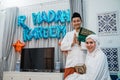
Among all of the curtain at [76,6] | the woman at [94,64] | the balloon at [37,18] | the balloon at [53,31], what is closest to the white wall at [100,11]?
the curtain at [76,6]

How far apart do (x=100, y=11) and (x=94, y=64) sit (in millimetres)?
1753

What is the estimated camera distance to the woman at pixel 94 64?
2053 mm

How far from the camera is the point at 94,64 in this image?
2.10m

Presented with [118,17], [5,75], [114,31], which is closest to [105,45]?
[114,31]

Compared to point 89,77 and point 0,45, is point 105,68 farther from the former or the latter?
point 0,45

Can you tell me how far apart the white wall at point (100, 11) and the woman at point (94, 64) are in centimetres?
125

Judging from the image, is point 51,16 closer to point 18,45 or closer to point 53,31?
point 53,31

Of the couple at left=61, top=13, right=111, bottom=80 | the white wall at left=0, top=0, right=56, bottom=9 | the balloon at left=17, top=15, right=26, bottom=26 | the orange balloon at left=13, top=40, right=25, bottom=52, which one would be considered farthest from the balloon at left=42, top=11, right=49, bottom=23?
the couple at left=61, top=13, right=111, bottom=80

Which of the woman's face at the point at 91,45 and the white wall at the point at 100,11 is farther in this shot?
the white wall at the point at 100,11

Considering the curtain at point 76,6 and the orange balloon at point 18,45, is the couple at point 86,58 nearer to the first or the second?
the curtain at point 76,6

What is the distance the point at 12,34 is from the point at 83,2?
1.76 metres

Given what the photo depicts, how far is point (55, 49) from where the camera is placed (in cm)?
390

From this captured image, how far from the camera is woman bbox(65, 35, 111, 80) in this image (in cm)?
205

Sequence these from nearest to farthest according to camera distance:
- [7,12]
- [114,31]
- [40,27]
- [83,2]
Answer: [114,31] < [83,2] < [40,27] < [7,12]
